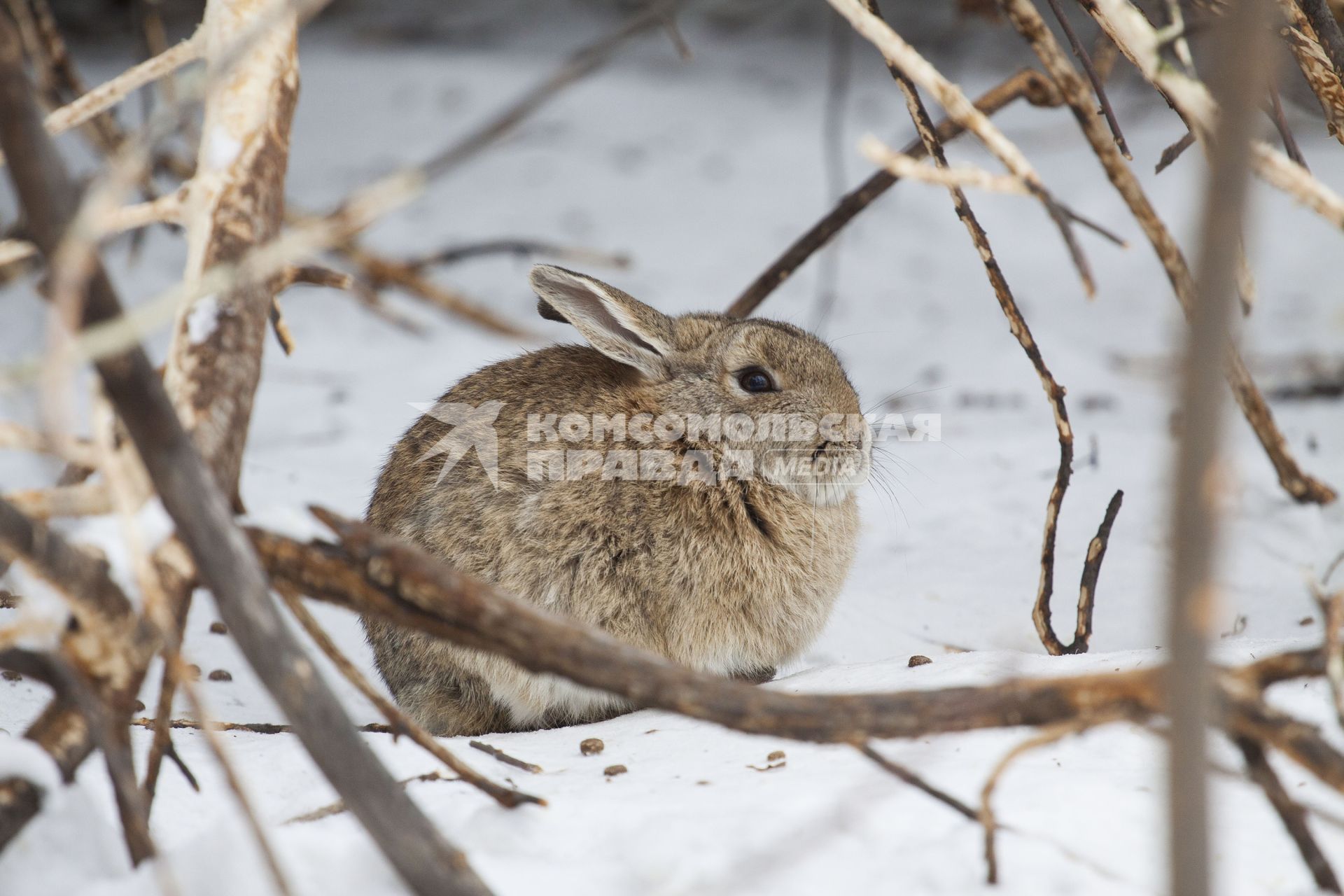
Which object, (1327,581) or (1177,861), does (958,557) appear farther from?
(1177,861)

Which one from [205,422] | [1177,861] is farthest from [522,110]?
[1177,861]

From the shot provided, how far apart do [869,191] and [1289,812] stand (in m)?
2.67

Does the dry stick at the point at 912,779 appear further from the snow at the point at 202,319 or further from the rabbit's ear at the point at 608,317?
the rabbit's ear at the point at 608,317

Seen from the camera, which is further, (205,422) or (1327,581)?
(1327,581)

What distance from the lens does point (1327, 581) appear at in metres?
3.88

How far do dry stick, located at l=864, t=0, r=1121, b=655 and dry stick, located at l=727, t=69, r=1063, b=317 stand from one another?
0.70 metres

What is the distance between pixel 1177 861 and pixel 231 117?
2.01m

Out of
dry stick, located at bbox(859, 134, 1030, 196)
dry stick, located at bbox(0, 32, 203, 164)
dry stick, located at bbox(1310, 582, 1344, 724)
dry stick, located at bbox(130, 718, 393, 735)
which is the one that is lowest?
dry stick, located at bbox(130, 718, 393, 735)

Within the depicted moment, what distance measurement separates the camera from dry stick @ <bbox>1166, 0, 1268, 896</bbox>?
3.73 feet

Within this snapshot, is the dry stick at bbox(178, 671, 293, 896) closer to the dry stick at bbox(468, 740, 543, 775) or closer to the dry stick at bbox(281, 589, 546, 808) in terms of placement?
the dry stick at bbox(281, 589, 546, 808)

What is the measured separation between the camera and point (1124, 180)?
3.51 m

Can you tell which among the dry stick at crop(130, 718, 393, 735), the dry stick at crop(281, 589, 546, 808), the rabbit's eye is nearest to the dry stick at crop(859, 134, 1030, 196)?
the dry stick at crop(281, 589, 546, 808)

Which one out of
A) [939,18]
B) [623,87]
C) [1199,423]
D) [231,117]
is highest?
[939,18]

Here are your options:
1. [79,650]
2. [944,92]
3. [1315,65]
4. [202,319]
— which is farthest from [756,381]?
[79,650]
